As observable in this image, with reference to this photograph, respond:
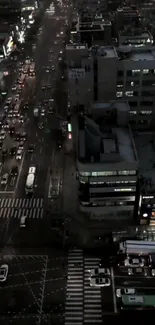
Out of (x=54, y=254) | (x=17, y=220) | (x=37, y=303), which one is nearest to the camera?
(x=37, y=303)

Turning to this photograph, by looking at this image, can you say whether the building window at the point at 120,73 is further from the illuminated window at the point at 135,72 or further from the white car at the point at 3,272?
the white car at the point at 3,272

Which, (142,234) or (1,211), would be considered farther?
(1,211)

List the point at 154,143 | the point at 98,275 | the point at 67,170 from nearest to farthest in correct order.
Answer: the point at 98,275 < the point at 154,143 < the point at 67,170

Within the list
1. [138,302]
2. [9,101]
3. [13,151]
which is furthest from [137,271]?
[9,101]

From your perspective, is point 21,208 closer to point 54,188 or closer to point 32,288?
point 54,188

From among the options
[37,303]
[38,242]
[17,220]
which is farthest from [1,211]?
[37,303]

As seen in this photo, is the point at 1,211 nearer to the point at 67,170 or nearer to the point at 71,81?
the point at 67,170
